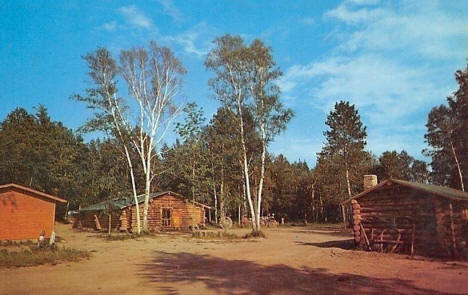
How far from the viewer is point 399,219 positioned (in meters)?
18.9

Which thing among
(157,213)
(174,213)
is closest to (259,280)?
(157,213)

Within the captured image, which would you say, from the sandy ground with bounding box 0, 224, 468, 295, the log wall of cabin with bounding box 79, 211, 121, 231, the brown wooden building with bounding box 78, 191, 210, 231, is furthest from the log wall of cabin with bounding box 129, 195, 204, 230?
the sandy ground with bounding box 0, 224, 468, 295

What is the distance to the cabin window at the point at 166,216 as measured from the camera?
4447cm

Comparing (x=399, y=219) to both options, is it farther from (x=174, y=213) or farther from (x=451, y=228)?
(x=174, y=213)

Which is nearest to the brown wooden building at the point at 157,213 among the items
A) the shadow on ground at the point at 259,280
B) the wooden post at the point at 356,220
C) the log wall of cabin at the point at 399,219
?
the wooden post at the point at 356,220

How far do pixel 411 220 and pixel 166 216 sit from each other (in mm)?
32046

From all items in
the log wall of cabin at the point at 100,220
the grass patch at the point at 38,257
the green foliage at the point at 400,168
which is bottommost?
the grass patch at the point at 38,257

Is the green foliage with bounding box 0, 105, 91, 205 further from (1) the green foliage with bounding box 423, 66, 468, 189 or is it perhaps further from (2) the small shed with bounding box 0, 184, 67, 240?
(1) the green foliage with bounding box 423, 66, 468, 189

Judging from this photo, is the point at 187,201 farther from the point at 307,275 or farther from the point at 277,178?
the point at 307,275

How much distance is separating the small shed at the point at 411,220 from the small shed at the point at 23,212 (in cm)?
2368

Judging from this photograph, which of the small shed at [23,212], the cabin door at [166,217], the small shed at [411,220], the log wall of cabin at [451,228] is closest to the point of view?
the log wall of cabin at [451,228]

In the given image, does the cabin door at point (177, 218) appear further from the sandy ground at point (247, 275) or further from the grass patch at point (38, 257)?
the sandy ground at point (247, 275)

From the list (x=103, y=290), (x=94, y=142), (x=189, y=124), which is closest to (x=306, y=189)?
(x=189, y=124)

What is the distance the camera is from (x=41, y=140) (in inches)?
2317
